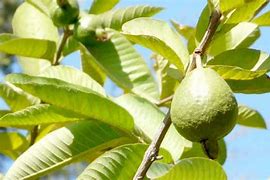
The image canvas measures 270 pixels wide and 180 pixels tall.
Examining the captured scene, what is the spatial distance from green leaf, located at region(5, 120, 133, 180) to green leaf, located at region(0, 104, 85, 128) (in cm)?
3

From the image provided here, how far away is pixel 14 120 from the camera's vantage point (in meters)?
1.32

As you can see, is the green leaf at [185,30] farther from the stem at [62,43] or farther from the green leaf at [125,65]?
the stem at [62,43]

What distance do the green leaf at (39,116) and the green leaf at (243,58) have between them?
0.95 feet

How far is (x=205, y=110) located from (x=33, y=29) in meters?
0.93

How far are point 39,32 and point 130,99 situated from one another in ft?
1.57

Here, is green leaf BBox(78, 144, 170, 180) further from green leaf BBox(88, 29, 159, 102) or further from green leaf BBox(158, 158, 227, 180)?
green leaf BBox(88, 29, 159, 102)

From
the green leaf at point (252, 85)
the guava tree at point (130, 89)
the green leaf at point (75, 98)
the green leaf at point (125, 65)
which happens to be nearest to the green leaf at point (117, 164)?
the guava tree at point (130, 89)

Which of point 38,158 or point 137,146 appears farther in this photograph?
point 38,158

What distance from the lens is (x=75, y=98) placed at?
1261 millimetres

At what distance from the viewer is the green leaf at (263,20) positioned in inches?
54.0

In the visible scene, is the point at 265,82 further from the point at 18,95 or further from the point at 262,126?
the point at 18,95

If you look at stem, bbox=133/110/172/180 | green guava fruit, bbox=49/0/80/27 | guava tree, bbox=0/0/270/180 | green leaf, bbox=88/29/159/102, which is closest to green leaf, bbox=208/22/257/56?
guava tree, bbox=0/0/270/180

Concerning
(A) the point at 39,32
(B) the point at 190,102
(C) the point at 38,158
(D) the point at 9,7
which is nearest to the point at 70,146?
(C) the point at 38,158

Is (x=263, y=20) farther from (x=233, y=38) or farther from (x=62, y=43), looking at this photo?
(x=62, y=43)
